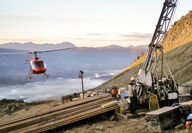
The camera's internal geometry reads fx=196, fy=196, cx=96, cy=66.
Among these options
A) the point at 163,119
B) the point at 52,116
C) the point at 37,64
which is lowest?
the point at 52,116

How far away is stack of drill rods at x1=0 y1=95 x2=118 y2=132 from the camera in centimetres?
1032

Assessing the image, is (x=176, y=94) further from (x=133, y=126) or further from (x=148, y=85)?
(x=133, y=126)

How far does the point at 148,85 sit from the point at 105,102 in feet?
10.2

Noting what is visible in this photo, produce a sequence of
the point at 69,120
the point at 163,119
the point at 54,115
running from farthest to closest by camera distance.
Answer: the point at 54,115 → the point at 69,120 → the point at 163,119

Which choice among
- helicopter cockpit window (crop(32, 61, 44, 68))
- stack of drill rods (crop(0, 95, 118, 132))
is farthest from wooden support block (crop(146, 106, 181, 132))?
helicopter cockpit window (crop(32, 61, 44, 68))

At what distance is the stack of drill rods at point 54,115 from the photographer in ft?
33.9

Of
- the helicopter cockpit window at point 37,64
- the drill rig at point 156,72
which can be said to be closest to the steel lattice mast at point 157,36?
the drill rig at point 156,72

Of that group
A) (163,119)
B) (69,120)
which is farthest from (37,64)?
(163,119)

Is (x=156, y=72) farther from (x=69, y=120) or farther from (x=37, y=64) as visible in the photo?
(x=37, y=64)

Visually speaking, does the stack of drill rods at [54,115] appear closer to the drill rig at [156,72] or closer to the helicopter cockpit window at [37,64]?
the drill rig at [156,72]

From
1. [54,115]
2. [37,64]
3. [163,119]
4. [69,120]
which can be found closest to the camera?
[163,119]

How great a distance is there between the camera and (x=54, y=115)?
36.9 ft

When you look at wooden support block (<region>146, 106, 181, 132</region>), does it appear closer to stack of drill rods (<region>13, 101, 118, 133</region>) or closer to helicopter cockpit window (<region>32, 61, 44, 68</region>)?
stack of drill rods (<region>13, 101, 118, 133</region>)

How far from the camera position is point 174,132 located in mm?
7906
